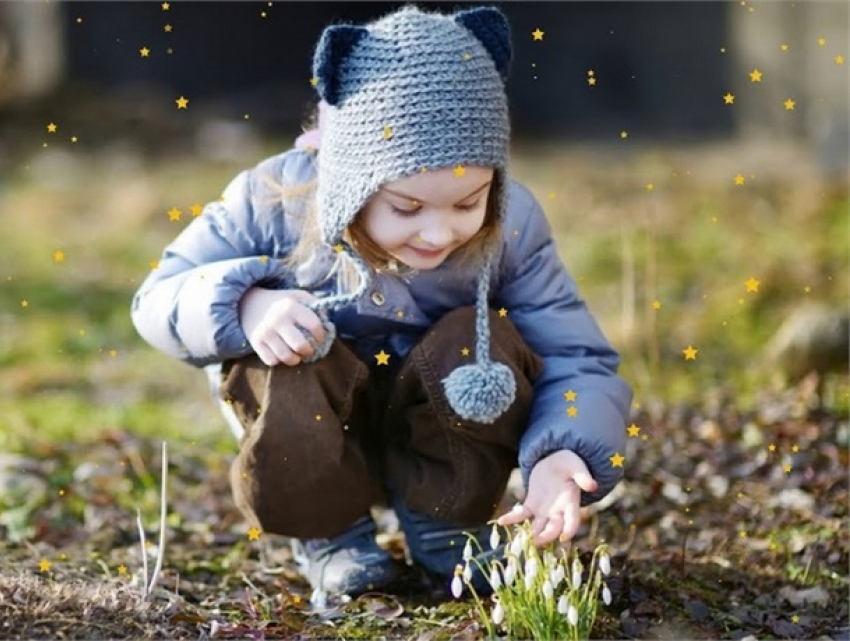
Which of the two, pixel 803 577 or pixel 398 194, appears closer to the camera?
pixel 398 194

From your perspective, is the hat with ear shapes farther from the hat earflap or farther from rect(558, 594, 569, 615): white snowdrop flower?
rect(558, 594, 569, 615): white snowdrop flower

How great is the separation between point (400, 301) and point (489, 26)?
578 mm

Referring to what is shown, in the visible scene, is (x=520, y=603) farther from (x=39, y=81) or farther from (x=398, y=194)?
(x=39, y=81)

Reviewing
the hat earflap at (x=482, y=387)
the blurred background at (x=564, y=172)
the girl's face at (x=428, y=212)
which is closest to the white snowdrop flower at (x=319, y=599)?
the hat earflap at (x=482, y=387)

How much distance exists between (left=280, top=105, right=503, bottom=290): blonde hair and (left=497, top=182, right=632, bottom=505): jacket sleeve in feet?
0.51

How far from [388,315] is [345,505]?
40cm

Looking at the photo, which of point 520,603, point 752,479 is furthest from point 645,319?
point 520,603

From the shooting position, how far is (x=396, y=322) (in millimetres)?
2990

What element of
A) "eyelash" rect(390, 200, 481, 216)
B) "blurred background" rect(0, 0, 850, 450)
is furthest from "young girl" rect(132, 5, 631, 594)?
"blurred background" rect(0, 0, 850, 450)

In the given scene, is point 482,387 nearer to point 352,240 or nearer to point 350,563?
point 352,240

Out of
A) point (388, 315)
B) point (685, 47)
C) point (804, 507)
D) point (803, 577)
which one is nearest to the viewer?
point (388, 315)

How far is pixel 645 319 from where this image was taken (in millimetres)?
5773

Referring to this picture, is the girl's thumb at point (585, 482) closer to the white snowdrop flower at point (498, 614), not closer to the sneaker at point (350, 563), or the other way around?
the white snowdrop flower at point (498, 614)

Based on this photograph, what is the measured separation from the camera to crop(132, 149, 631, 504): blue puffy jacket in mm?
2803
